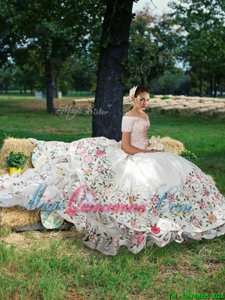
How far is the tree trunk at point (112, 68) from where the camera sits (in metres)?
11.2

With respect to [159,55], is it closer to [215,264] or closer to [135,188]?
[135,188]

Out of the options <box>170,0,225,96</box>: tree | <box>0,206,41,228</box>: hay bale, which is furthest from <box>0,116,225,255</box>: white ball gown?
<box>170,0,225,96</box>: tree

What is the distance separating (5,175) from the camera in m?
8.13

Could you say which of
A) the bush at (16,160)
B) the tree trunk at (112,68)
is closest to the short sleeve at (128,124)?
the bush at (16,160)

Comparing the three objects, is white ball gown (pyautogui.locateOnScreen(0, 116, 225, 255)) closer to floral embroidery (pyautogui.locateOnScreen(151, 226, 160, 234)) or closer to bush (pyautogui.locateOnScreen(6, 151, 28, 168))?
floral embroidery (pyautogui.locateOnScreen(151, 226, 160, 234))

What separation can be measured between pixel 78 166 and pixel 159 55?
666 cm

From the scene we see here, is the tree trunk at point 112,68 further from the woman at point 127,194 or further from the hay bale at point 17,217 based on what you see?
the hay bale at point 17,217

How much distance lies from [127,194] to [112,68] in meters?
5.40

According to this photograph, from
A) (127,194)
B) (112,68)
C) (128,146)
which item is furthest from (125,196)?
(112,68)

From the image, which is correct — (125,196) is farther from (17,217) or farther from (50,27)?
(50,27)

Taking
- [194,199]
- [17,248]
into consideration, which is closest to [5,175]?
[17,248]

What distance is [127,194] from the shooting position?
6.56 m

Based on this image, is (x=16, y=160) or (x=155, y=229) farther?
(x=16, y=160)

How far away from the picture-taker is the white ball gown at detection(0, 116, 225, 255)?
639 cm
